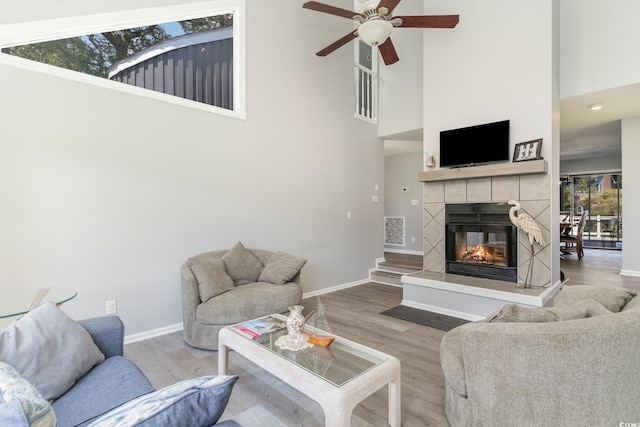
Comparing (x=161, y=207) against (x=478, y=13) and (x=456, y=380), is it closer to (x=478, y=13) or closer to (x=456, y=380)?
(x=456, y=380)

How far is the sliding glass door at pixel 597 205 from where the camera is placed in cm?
894

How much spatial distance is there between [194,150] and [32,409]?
2.97 meters

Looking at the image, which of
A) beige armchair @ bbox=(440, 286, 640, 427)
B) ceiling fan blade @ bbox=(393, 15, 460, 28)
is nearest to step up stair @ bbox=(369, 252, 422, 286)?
ceiling fan blade @ bbox=(393, 15, 460, 28)

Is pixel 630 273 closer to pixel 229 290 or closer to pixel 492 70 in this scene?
pixel 492 70

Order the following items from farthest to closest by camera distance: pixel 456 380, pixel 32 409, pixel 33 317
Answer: pixel 456 380
pixel 33 317
pixel 32 409

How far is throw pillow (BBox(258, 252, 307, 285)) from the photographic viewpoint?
128 inches

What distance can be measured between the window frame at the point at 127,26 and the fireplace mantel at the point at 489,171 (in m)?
2.59

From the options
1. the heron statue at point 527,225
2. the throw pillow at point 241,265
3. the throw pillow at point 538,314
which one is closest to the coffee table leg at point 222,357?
the throw pillow at point 241,265

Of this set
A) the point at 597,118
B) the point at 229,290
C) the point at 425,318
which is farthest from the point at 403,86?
the point at 229,290

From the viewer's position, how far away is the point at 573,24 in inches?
157

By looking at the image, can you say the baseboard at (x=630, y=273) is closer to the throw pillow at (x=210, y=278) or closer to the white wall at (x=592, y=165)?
the white wall at (x=592, y=165)

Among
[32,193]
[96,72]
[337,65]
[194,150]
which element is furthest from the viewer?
[337,65]

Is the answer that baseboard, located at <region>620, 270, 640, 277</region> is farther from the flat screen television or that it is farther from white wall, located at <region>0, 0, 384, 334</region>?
white wall, located at <region>0, 0, 384, 334</region>

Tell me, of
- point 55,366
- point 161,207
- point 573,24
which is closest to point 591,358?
point 55,366
